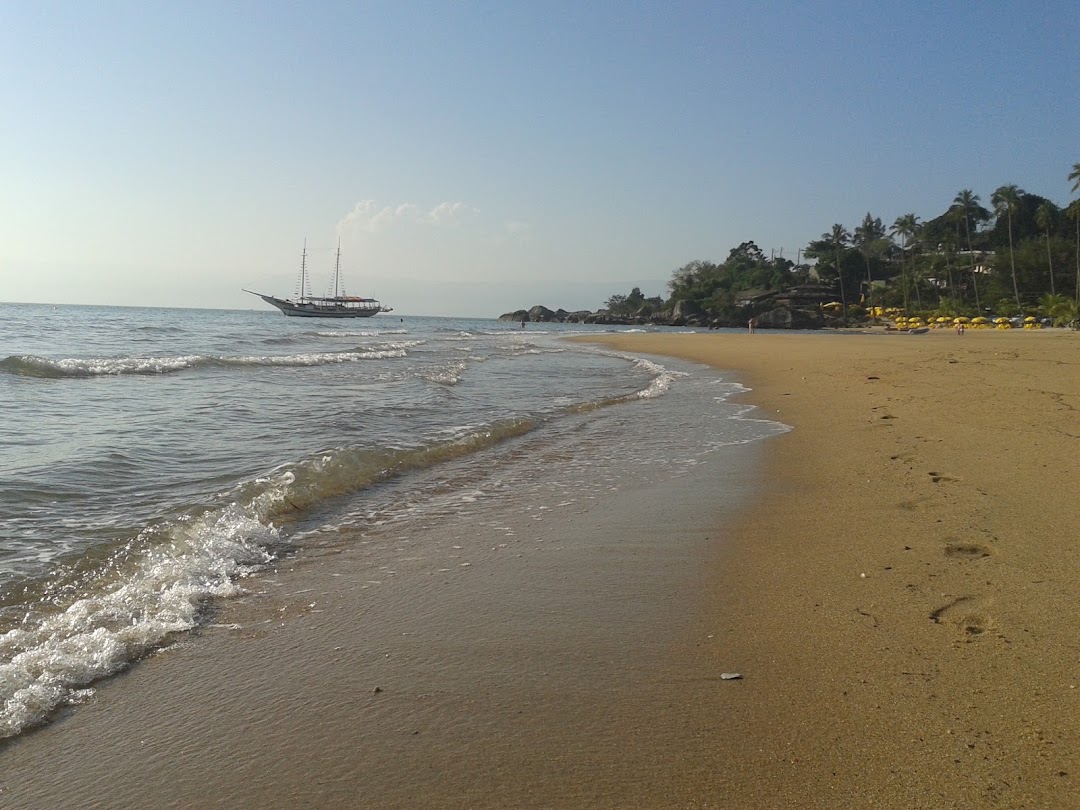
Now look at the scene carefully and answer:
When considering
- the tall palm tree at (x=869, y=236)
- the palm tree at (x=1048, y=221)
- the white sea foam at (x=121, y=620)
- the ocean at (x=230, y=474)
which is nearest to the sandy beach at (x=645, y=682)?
the white sea foam at (x=121, y=620)

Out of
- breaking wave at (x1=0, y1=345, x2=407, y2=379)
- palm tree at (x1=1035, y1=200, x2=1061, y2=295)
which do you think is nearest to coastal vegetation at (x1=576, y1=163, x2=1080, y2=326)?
palm tree at (x1=1035, y1=200, x2=1061, y2=295)

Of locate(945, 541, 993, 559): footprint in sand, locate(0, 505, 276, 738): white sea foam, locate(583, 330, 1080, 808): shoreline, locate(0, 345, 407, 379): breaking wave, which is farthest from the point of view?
locate(0, 345, 407, 379): breaking wave

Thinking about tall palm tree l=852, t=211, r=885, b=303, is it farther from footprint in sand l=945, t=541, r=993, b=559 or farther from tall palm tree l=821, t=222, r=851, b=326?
footprint in sand l=945, t=541, r=993, b=559

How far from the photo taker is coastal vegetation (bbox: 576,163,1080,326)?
6234cm

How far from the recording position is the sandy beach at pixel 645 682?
2.38 metres

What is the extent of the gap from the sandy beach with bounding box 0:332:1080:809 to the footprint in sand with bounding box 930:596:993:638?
0.06 feet

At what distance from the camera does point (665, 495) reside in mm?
6598

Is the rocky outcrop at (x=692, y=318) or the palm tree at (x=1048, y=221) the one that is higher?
the palm tree at (x=1048, y=221)

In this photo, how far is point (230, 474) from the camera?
7234 mm

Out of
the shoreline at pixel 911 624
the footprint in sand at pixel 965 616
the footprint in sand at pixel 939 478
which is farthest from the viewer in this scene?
the footprint in sand at pixel 939 478

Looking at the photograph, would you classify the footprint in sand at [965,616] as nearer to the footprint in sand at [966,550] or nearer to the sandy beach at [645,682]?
the sandy beach at [645,682]

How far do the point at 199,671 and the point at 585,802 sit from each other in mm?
1954

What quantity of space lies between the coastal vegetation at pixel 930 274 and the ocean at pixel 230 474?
44.0 meters

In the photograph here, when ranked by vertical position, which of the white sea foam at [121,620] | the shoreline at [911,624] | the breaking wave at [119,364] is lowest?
the white sea foam at [121,620]
